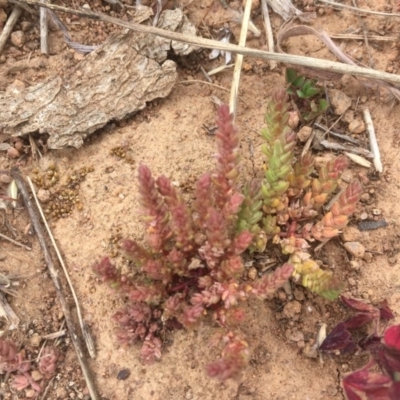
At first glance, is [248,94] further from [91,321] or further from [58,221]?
[91,321]

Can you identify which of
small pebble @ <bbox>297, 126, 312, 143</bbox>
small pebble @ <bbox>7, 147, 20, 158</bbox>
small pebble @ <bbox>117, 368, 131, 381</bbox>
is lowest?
small pebble @ <bbox>117, 368, 131, 381</bbox>

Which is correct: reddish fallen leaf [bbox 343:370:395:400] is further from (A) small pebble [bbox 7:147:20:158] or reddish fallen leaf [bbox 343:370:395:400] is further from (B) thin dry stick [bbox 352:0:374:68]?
(A) small pebble [bbox 7:147:20:158]

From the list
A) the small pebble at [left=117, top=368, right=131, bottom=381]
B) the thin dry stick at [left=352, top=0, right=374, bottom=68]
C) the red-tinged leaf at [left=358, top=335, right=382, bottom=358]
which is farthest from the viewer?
the thin dry stick at [left=352, top=0, right=374, bottom=68]

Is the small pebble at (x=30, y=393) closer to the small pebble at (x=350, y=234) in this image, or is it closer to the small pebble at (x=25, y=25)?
the small pebble at (x=350, y=234)

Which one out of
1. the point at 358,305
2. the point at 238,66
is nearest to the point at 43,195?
the point at 238,66

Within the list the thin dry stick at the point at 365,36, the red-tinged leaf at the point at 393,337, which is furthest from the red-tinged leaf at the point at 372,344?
the thin dry stick at the point at 365,36

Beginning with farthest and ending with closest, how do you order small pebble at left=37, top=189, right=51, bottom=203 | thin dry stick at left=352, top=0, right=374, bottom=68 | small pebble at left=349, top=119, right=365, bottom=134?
thin dry stick at left=352, top=0, right=374, bottom=68 < small pebble at left=349, top=119, right=365, bottom=134 < small pebble at left=37, top=189, right=51, bottom=203

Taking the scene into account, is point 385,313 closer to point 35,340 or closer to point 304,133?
point 304,133

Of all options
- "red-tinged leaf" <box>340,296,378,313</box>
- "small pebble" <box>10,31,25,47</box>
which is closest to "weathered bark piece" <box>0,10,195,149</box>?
"small pebble" <box>10,31,25,47</box>
